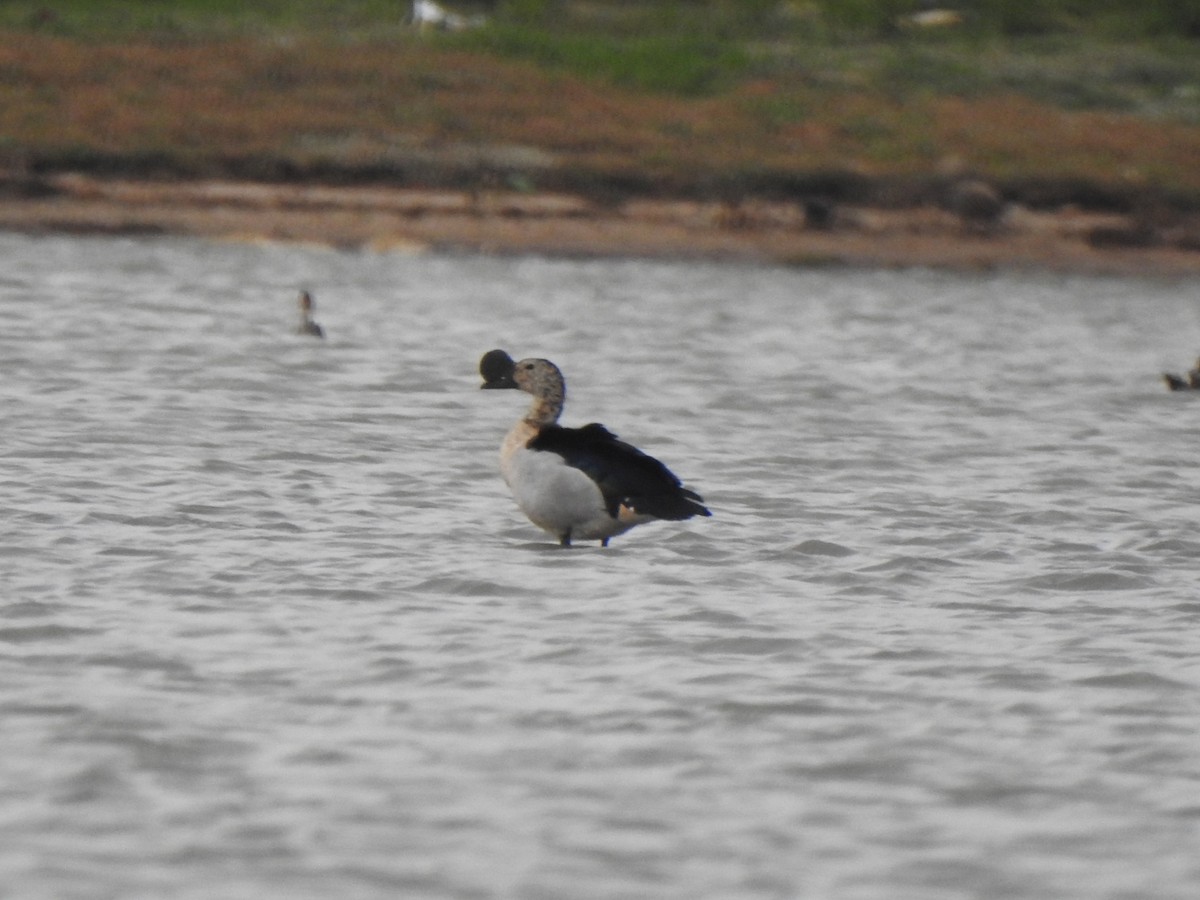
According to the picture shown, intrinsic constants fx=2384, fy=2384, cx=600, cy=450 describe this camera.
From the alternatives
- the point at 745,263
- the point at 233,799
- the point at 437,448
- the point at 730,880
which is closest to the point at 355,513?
the point at 437,448

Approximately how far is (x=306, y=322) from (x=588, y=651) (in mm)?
14216

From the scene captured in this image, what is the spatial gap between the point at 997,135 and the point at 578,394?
2160 centimetres

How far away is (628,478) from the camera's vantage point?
35.0ft

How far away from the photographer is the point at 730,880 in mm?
6129

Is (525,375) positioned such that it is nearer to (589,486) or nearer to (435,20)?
(589,486)

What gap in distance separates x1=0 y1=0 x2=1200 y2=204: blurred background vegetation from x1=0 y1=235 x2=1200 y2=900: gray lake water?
17412 millimetres

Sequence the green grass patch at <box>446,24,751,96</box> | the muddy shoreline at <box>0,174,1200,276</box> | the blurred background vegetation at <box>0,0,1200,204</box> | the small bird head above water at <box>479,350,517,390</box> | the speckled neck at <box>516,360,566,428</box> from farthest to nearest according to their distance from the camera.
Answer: the green grass patch at <box>446,24,751,96</box>, the blurred background vegetation at <box>0,0,1200,204</box>, the muddy shoreline at <box>0,174,1200,276</box>, the small bird head above water at <box>479,350,517,390</box>, the speckled neck at <box>516,360,566,428</box>

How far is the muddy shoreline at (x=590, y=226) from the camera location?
3325 cm

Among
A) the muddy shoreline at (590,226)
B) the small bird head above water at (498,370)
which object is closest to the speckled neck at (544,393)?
the small bird head above water at (498,370)

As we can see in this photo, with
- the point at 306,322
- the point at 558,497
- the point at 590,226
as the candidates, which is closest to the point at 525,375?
the point at 558,497

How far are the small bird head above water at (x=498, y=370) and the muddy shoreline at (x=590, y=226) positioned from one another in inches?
841

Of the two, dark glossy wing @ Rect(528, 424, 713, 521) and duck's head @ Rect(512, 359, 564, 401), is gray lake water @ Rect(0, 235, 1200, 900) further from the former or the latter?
duck's head @ Rect(512, 359, 564, 401)

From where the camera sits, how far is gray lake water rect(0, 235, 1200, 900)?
636cm

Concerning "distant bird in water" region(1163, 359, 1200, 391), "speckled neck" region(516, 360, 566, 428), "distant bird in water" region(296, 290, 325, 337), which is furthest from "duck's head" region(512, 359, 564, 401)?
"distant bird in water" region(296, 290, 325, 337)
